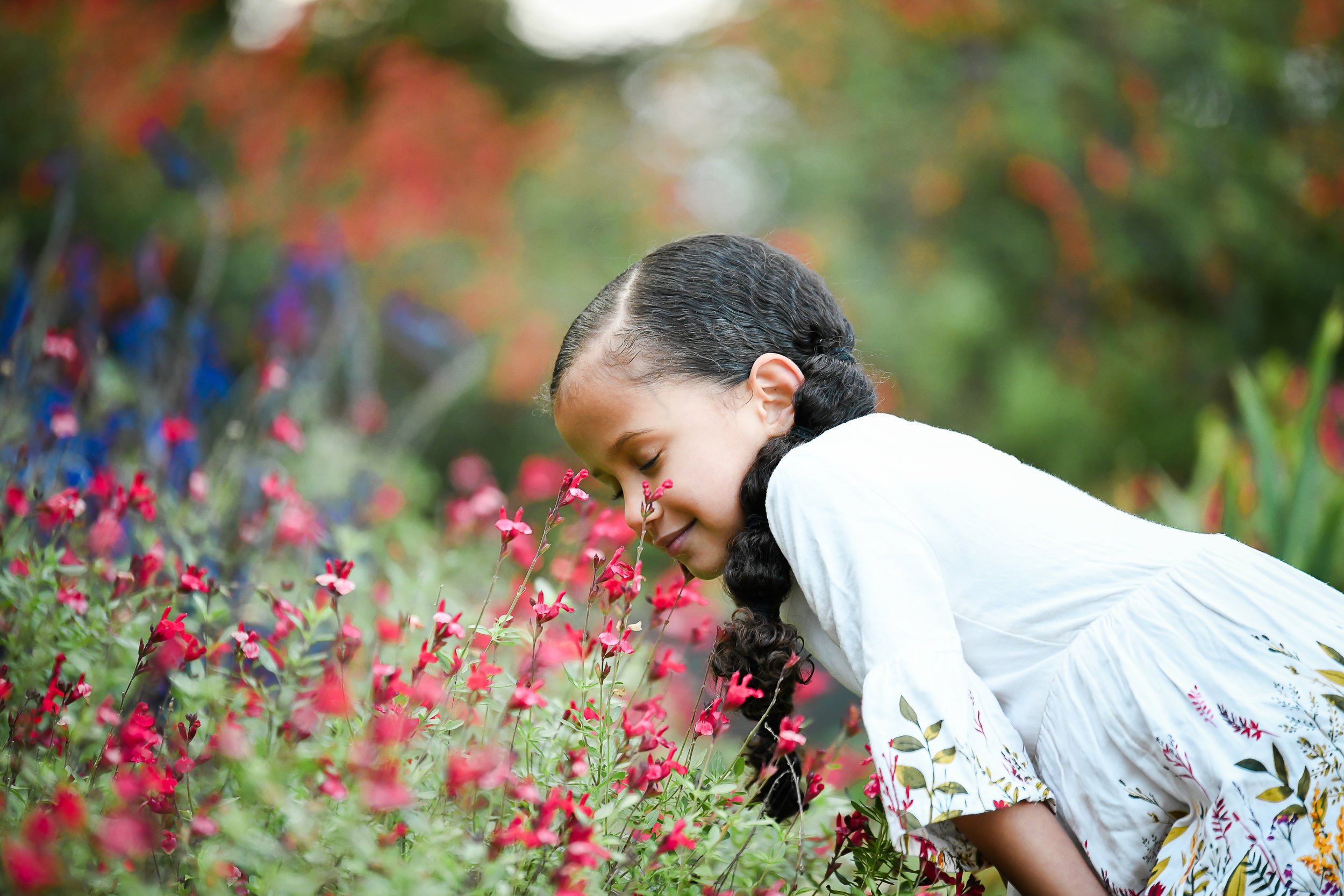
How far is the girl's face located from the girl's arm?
557 mm

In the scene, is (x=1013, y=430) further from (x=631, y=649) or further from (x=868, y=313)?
(x=631, y=649)

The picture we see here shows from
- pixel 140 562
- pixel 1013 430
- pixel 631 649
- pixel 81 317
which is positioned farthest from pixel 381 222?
pixel 631 649

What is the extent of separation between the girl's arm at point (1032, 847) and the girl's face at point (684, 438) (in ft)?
1.83

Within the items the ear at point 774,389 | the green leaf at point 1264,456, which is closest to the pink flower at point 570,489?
the ear at point 774,389

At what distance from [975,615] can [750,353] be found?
1.77 feet

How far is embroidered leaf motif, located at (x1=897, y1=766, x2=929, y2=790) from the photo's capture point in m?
1.17

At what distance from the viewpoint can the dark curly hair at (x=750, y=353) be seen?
4.92ft

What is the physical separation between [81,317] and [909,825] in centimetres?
306

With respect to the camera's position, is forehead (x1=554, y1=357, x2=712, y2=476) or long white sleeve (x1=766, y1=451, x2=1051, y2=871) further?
forehead (x1=554, y1=357, x2=712, y2=476)

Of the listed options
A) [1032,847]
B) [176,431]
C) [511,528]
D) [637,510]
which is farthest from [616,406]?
[176,431]

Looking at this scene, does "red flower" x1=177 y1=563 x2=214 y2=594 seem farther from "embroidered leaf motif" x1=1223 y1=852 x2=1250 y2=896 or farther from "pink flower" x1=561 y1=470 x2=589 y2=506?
"embroidered leaf motif" x1=1223 y1=852 x2=1250 y2=896

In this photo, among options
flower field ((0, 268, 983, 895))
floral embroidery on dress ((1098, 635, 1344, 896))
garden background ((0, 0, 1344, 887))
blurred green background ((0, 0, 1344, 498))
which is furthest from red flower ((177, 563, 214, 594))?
blurred green background ((0, 0, 1344, 498))

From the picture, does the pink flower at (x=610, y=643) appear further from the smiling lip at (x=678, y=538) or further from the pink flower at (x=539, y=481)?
the pink flower at (x=539, y=481)

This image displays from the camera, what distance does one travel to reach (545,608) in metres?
1.21
